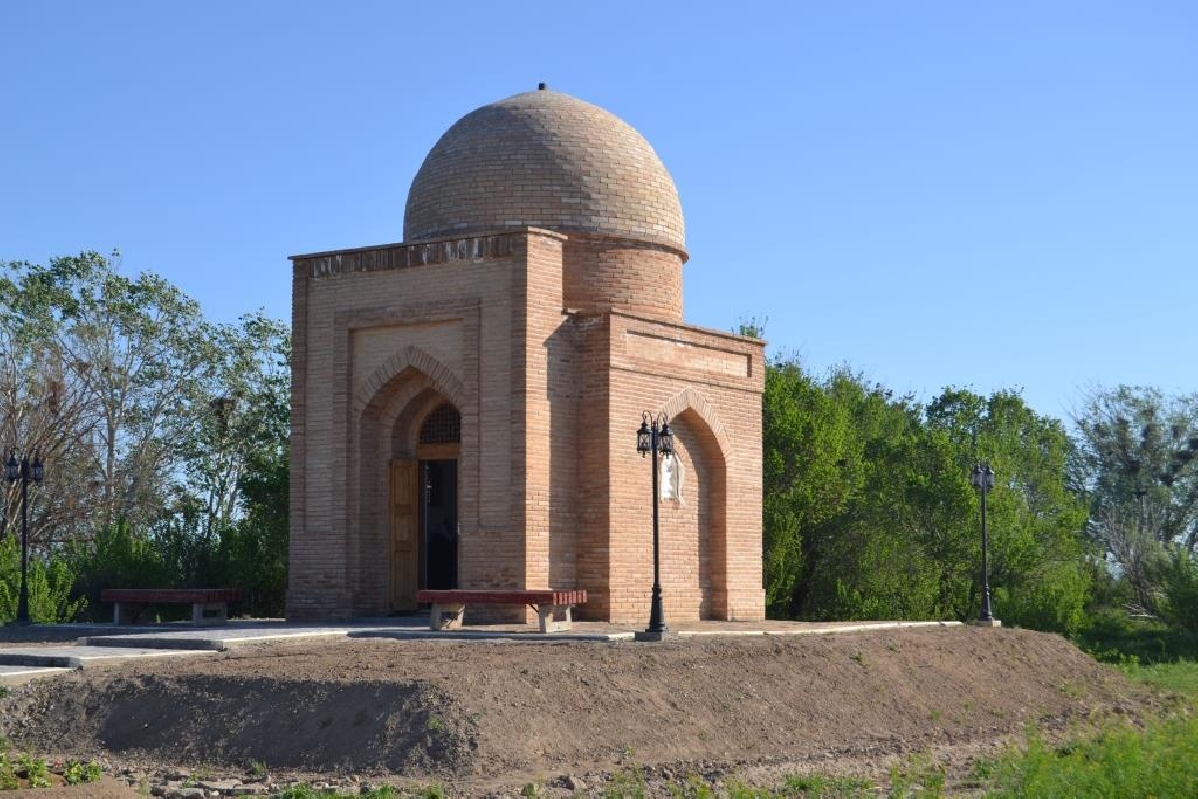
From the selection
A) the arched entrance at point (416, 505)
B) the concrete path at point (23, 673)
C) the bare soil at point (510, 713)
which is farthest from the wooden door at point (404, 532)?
the concrete path at point (23, 673)

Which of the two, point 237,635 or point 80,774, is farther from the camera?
point 237,635

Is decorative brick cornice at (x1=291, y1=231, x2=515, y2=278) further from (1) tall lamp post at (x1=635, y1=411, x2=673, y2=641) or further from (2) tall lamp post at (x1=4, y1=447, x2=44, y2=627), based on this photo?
(2) tall lamp post at (x1=4, y1=447, x2=44, y2=627)

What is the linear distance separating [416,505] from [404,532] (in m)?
0.45

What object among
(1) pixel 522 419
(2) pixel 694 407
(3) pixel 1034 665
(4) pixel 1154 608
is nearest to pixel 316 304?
(1) pixel 522 419

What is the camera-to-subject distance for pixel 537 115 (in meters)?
23.5

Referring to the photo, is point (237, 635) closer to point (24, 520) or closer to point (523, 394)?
point (523, 394)

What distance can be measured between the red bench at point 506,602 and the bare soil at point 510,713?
1489mm

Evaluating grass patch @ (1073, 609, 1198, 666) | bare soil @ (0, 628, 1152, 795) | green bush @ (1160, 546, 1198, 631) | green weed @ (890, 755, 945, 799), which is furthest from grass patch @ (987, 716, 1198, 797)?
green bush @ (1160, 546, 1198, 631)

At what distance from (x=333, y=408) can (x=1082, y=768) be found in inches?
497

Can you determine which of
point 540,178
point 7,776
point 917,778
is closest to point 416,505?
point 540,178

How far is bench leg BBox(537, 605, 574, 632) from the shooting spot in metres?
18.8

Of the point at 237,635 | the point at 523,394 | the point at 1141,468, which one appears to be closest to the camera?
the point at 237,635

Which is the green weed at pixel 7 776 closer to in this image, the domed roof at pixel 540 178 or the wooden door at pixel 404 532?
the wooden door at pixel 404 532

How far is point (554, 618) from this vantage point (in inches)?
779
